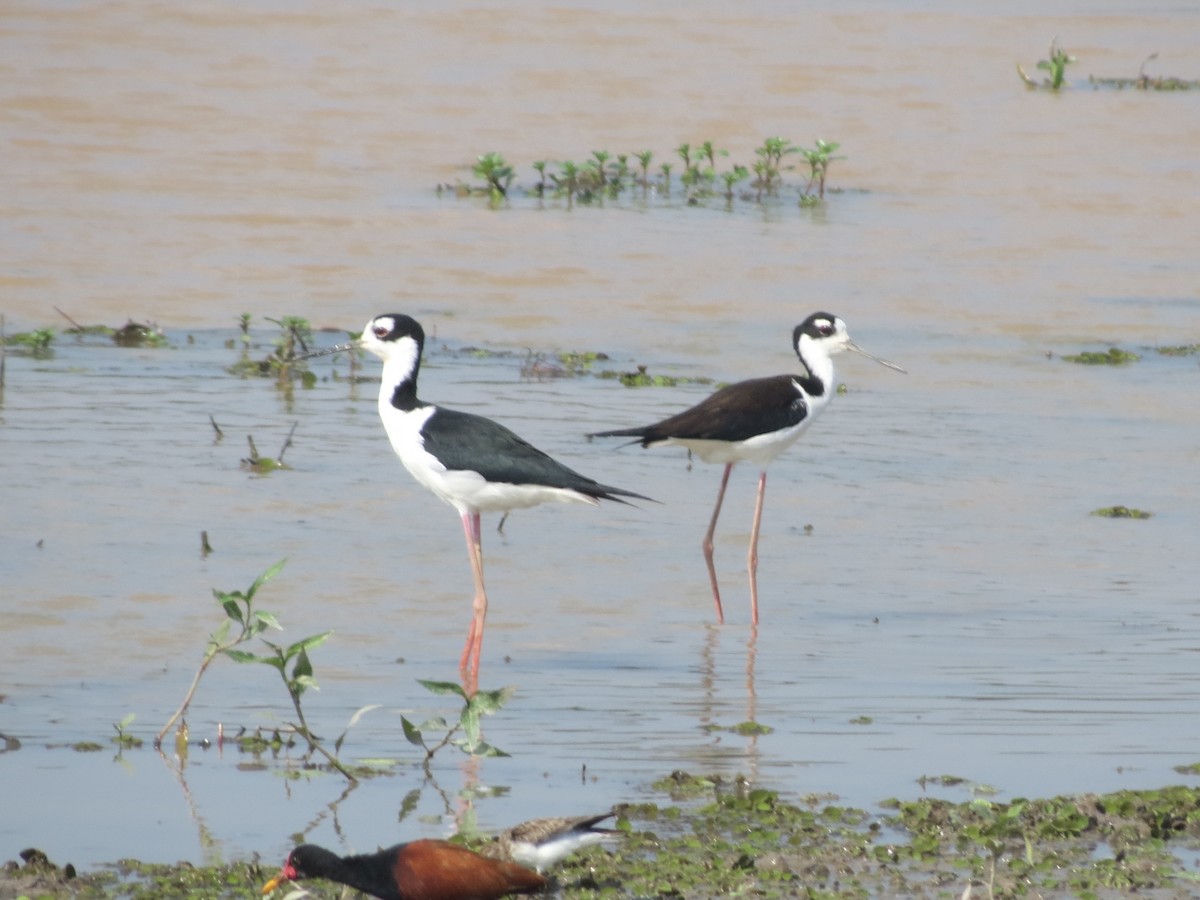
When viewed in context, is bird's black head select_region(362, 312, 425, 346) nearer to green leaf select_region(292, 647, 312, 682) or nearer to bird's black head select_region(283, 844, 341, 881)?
green leaf select_region(292, 647, 312, 682)

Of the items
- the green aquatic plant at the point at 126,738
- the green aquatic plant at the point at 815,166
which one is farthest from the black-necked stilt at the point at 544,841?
the green aquatic plant at the point at 815,166

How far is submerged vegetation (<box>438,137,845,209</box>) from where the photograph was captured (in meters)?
18.2

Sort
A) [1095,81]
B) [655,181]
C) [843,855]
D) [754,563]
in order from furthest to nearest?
[1095,81] < [655,181] < [754,563] < [843,855]

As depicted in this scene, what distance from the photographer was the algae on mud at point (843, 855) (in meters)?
4.73

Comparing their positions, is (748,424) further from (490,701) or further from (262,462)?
(490,701)

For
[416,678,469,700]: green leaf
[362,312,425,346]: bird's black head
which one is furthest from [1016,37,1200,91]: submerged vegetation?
[416,678,469,700]: green leaf

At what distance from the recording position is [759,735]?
246 inches

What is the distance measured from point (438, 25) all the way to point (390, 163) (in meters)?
11.2

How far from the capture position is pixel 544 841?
4.70m

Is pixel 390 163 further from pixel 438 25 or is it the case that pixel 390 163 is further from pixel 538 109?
pixel 438 25

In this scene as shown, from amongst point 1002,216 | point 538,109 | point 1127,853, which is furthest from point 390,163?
point 1127,853

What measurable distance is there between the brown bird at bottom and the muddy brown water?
1.77 ft

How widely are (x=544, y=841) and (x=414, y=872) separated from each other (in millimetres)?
323

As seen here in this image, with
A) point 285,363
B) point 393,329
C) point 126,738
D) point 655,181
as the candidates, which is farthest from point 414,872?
point 655,181
